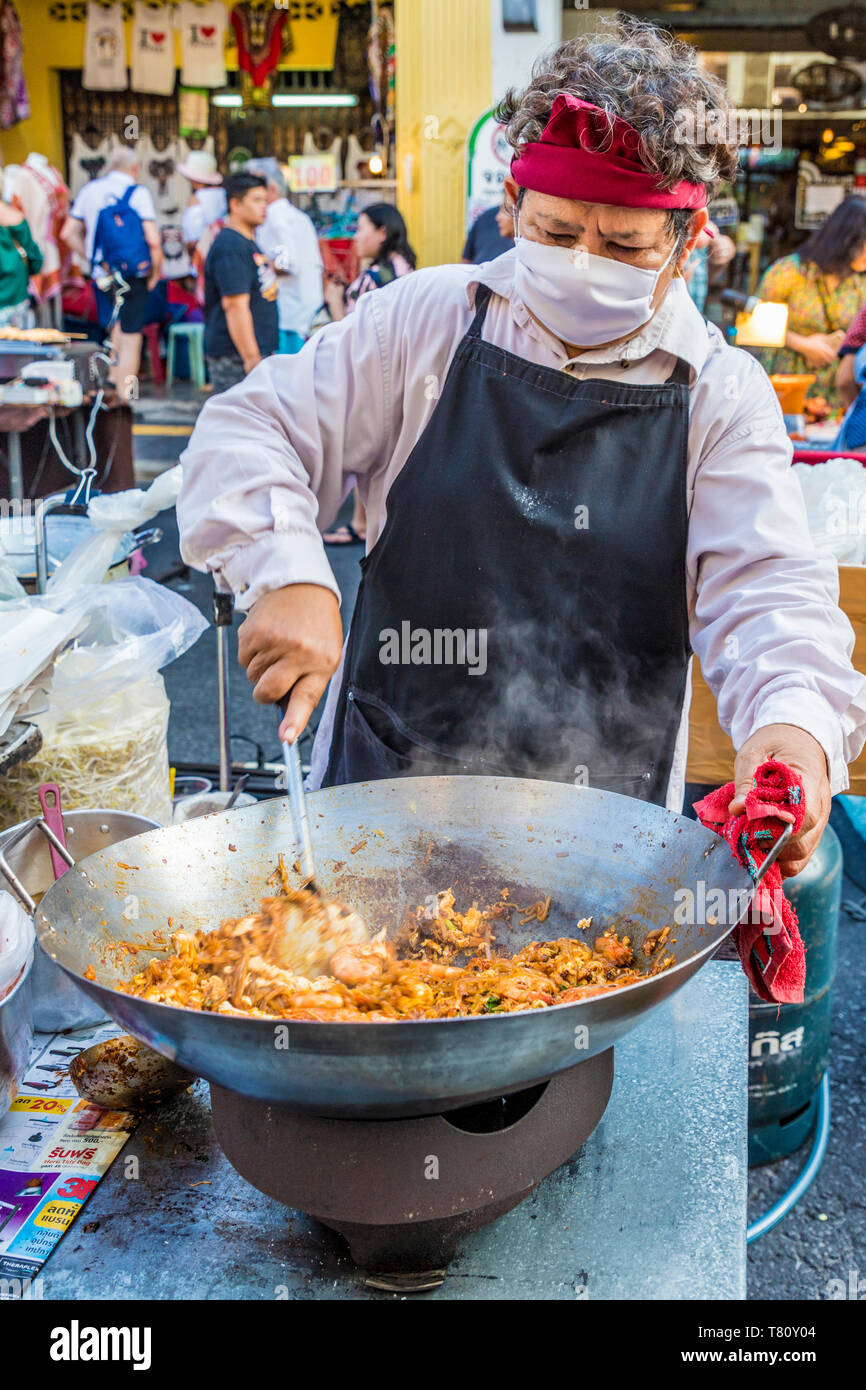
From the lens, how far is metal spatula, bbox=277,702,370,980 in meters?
1.41

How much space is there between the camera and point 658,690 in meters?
1.91

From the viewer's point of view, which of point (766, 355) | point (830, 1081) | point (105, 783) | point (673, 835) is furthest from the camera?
point (766, 355)

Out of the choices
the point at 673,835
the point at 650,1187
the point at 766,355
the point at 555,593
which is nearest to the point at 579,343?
the point at 555,593

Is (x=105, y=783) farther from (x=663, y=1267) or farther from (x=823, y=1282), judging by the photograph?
(x=823, y=1282)

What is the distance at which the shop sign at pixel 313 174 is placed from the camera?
41.8 feet

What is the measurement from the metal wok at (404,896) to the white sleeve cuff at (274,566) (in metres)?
0.28

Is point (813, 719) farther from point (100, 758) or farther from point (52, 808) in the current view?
point (100, 758)

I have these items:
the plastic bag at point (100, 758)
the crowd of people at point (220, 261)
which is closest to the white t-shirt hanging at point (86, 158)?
the crowd of people at point (220, 261)

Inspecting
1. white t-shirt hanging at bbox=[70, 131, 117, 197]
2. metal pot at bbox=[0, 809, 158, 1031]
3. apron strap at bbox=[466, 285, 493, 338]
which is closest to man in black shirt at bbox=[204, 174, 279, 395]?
apron strap at bbox=[466, 285, 493, 338]

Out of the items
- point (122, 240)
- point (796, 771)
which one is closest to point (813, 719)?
point (796, 771)

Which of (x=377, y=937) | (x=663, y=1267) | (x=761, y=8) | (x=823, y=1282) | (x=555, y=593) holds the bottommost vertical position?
(x=823, y=1282)

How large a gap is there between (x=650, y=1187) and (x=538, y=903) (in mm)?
379

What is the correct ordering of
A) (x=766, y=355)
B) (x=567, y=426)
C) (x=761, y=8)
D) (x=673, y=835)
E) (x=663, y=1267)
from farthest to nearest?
(x=761, y=8) → (x=766, y=355) → (x=567, y=426) → (x=673, y=835) → (x=663, y=1267)

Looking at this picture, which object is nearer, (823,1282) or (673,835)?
(673,835)
